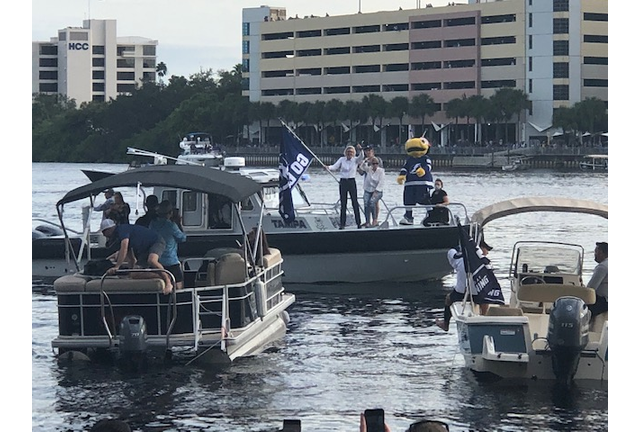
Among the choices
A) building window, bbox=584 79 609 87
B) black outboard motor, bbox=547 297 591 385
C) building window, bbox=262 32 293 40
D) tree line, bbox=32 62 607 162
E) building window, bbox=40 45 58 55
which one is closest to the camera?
black outboard motor, bbox=547 297 591 385

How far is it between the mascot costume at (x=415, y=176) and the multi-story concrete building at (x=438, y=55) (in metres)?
74.2

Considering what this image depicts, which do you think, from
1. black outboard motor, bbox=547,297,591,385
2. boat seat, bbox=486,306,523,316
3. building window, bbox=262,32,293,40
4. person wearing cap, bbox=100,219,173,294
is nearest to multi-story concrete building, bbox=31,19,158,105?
building window, bbox=262,32,293,40

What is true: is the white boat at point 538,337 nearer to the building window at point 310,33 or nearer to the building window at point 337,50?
the building window at point 337,50

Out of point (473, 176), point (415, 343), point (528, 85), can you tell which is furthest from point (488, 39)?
point (415, 343)

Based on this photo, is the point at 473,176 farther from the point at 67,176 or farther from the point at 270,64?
the point at 270,64

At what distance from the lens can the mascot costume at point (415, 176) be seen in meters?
22.5

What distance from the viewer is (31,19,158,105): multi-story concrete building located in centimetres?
15975

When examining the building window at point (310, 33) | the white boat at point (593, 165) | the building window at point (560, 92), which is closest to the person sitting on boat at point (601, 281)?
the white boat at point (593, 165)

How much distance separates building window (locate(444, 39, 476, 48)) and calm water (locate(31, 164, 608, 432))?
88.2m

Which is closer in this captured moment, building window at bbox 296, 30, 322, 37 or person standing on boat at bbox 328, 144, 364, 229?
person standing on boat at bbox 328, 144, 364, 229

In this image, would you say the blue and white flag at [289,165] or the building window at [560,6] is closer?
the blue and white flag at [289,165]

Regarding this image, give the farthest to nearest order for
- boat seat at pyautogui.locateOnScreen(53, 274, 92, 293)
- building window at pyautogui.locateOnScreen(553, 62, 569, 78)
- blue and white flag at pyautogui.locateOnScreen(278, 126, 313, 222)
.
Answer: building window at pyautogui.locateOnScreen(553, 62, 569, 78)
blue and white flag at pyautogui.locateOnScreen(278, 126, 313, 222)
boat seat at pyautogui.locateOnScreen(53, 274, 92, 293)

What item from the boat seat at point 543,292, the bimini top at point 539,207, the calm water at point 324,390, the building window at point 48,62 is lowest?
the calm water at point 324,390

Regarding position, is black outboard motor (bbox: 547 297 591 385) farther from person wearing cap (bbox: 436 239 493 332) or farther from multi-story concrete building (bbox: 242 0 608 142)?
multi-story concrete building (bbox: 242 0 608 142)
